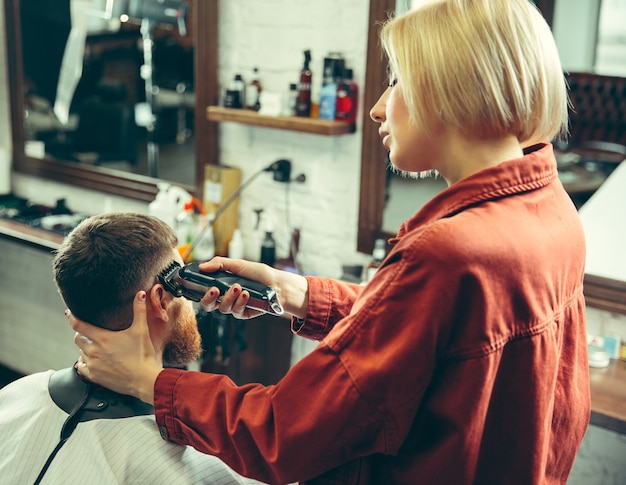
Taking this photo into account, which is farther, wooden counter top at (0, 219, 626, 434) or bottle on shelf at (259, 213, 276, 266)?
bottle on shelf at (259, 213, 276, 266)

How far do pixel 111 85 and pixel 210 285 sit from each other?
96.0 inches

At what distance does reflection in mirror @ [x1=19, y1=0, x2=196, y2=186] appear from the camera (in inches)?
121

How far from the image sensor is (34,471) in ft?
4.80

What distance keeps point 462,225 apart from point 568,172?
10.3 ft

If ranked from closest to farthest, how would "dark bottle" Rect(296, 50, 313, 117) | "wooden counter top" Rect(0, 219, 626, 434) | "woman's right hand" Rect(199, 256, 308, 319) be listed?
"woman's right hand" Rect(199, 256, 308, 319)
"wooden counter top" Rect(0, 219, 626, 434)
"dark bottle" Rect(296, 50, 313, 117)

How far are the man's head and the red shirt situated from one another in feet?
1.21

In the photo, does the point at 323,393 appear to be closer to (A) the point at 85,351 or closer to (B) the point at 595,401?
(A) the point at 85,351

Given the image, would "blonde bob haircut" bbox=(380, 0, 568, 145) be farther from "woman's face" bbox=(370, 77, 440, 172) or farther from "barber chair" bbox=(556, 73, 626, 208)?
"barber chair" bbox=(556, 73, 626, 208)

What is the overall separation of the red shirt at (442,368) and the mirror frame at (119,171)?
6.21 feet

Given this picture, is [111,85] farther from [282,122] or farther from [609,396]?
[609,396]

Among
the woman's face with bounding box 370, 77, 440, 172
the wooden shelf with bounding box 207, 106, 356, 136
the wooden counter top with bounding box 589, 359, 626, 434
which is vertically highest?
the woman's face with bounding box 370, 77, 440, 172

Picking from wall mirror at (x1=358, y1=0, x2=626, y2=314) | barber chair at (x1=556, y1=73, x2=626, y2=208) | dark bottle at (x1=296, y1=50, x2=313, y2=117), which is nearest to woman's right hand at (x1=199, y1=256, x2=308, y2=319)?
wall mirror at (x1=358, y1=0, x2=626, y2=314)

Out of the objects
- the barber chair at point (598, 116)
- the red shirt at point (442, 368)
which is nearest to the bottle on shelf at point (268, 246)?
the red shirt at point (442, 368)

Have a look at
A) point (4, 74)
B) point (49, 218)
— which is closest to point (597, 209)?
point (49, 218)
